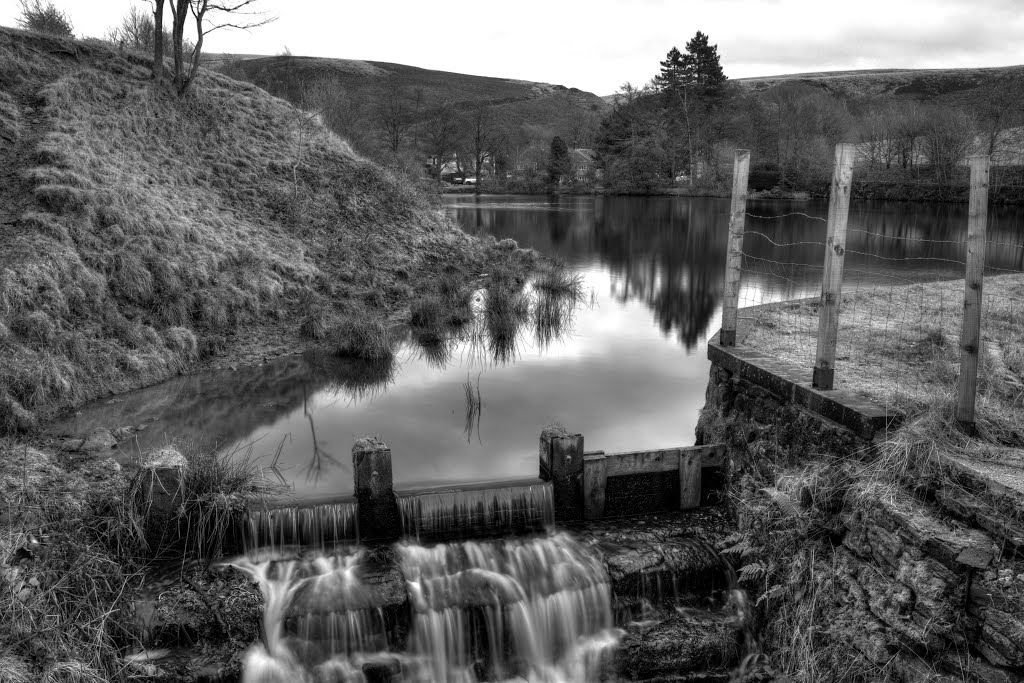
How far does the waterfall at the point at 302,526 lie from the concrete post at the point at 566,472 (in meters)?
2.12

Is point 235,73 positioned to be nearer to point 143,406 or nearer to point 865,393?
point 143,406

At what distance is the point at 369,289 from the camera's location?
1905 cm

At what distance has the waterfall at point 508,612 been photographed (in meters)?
6.77

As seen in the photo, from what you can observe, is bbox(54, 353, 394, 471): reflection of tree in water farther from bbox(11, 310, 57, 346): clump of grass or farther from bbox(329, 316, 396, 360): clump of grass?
bbox(11, 310, 57, 346): clump of grass

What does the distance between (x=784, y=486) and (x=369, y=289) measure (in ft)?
44.3

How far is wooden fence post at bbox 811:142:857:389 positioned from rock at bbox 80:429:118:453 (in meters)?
8.41

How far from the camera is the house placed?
85375 millimetres

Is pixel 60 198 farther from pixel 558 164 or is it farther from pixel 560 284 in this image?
pixel 558 164

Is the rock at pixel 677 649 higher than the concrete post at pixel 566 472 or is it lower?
lower

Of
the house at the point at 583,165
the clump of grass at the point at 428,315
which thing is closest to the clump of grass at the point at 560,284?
the clump of grass at the point at 428,315

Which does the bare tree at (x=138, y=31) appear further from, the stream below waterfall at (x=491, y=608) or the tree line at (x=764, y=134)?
the tree line at (x=764, y=134)

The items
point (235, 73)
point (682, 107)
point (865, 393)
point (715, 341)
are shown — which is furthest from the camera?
point (682, 107)

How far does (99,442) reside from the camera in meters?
9.65

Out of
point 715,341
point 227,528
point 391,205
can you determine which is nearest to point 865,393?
point 715,341
